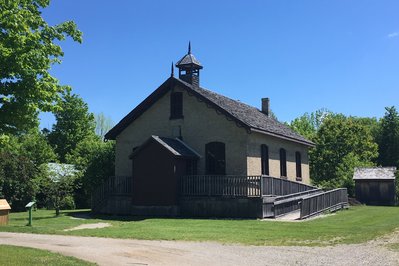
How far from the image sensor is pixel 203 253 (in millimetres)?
12266

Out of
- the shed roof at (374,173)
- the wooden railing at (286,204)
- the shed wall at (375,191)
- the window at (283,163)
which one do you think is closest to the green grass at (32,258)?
the wooden railing at (286,204)

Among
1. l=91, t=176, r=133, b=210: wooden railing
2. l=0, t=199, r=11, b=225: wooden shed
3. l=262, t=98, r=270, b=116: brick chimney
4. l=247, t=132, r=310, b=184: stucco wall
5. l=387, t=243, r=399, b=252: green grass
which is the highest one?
l=262, t=98, r=270, b=116: brick chimney

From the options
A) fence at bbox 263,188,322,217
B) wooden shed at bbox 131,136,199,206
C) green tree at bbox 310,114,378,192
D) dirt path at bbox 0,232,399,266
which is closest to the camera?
dirt path at bbox 0,232,399,266

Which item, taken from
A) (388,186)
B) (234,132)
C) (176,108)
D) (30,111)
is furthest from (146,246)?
(388,186)

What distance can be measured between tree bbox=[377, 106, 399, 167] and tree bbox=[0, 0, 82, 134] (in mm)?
60070

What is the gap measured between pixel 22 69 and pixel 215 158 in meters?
A: 17.0

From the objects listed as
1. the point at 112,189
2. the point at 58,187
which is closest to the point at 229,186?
the point at 112,189

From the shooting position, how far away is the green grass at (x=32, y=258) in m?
10.1

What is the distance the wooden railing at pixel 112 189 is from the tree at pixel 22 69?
14853 mm

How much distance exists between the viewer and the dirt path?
11008mm

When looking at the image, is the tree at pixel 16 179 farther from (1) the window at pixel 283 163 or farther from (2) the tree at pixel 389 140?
(2) the tree at pixel 389 140

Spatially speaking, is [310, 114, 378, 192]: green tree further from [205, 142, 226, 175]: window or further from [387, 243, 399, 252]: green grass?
[387, 243, 399, 252]: green grass

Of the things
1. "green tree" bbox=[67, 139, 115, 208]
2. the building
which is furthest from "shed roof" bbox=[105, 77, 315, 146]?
"green tree" bbox=[67, 139, 115, 208]

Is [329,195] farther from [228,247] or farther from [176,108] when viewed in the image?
[228,247]
